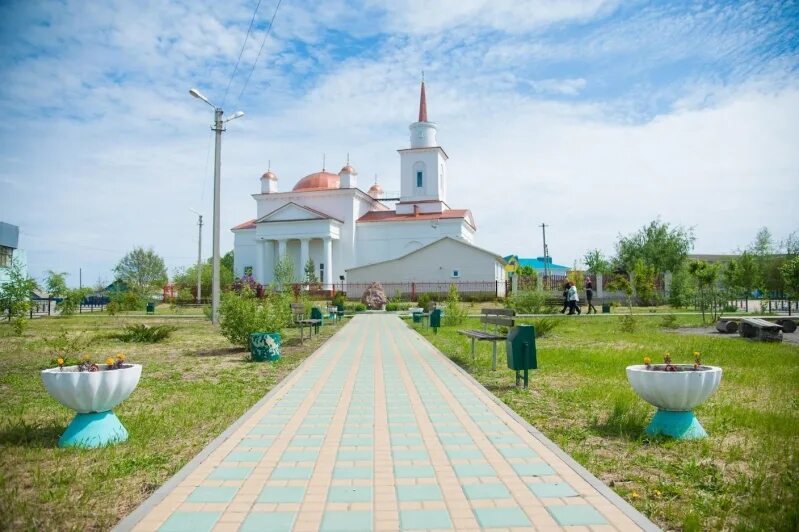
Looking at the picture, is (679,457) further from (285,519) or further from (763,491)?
(285,519)

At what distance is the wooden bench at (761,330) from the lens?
520 inches

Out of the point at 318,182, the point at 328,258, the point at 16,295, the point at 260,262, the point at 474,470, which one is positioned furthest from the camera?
the point at 318,182

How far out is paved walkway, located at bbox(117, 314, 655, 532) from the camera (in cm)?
349

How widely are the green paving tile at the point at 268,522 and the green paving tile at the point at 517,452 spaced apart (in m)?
2.00

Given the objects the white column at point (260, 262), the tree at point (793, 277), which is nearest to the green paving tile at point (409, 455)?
the tree at point (793, 277)

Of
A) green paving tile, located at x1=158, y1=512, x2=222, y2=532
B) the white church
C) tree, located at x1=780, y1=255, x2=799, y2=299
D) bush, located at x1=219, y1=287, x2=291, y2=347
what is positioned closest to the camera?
green paving tile, located at x1=158, y1=512, x2=222, y2=532

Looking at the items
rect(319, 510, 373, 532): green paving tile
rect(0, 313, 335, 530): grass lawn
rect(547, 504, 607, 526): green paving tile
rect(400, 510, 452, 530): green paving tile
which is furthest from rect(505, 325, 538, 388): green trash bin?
rect(319, 510, 373, 532): green paving tile

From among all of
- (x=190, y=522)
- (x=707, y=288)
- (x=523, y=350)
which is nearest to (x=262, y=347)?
(x=523, y=350)

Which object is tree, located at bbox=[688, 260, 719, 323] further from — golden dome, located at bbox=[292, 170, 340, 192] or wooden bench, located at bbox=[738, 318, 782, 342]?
golden dome, located at bbox=[292, 170, 340, 192]

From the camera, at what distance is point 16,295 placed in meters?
14.5

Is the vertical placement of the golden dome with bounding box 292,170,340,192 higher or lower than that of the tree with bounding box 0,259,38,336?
higher

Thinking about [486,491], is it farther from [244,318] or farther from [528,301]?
[528,301]

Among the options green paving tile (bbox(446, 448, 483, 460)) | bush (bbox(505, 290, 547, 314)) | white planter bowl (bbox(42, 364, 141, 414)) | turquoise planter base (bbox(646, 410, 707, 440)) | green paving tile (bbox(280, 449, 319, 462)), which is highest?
bush (bbox(505, 290, 547, 314))

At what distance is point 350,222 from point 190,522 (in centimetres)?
5606
